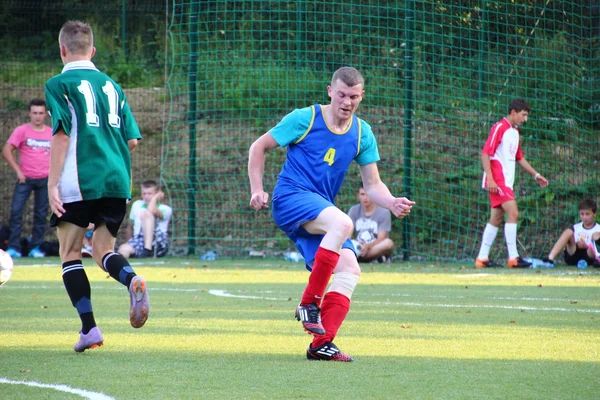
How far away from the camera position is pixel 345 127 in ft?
17.8

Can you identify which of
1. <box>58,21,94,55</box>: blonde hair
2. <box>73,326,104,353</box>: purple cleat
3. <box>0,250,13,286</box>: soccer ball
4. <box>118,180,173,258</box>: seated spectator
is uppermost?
<box>58,21,94,55</box>: blonde hair

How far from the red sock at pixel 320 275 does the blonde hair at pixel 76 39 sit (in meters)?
1.81

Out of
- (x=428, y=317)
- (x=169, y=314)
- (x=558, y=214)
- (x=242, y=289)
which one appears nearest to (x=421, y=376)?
→ (x=428, y=317)

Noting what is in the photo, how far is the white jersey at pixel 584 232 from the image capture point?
40.3 ft

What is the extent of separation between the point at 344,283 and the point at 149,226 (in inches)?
355

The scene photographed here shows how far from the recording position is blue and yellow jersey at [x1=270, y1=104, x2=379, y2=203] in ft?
17.5

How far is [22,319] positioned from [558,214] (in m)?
9.31

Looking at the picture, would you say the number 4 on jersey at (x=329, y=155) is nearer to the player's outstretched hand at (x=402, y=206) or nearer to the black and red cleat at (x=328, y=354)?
the player's outstretched hand at (x=402, y=206)

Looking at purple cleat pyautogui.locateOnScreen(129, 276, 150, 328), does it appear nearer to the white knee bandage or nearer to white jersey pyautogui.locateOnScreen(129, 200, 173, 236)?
the white knee bandage

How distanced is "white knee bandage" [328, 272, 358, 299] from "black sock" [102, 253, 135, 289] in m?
1.12

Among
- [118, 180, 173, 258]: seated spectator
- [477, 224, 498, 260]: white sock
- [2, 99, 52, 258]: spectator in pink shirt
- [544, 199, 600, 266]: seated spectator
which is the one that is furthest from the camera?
[2, 99, 52, 258]: spectator in pink shirt

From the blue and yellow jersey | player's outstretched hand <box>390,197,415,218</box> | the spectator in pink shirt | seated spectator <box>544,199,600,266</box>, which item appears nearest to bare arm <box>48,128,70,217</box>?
the blue and yellow jersey

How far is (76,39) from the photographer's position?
212 inches

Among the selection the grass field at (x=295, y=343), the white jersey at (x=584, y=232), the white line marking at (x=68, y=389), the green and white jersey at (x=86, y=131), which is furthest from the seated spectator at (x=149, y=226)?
the white line marking at (x=68, y=389)
